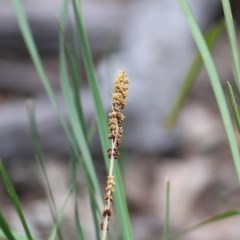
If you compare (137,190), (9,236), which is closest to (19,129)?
(137,190)

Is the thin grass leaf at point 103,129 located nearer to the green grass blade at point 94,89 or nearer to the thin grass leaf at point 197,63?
the green grass blade at point 94,89

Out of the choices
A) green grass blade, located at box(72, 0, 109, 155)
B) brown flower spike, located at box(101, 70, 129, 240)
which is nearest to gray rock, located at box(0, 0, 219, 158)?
green grass blade, located at box(72, 0, 109, 155)

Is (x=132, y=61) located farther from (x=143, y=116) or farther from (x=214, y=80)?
(x=214, y=80)

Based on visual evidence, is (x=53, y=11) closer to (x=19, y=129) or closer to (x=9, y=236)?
(x=19, y=129)

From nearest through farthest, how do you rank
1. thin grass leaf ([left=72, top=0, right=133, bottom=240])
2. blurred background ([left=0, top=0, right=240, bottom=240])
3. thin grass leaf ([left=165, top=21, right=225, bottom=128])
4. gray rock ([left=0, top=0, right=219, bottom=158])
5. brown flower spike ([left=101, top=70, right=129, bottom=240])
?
brown flower spike ([left=101, top=70, right=129, bottom=240])
thin grass leaf ([left=72, top=0, right=133, bottom=240])
thin grass leaf ([left=165, top=21, right=225, bottom=128])
blurred background ([left=0, top=0, right=240, bottom=240])
gray rock ([left=0, top=0, right=219, bottom=158])

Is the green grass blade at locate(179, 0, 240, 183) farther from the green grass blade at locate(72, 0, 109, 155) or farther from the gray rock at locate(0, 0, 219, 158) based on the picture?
the gray rock at locate(0, 0, 219, 158)

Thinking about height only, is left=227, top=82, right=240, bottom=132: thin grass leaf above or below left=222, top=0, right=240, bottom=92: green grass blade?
below

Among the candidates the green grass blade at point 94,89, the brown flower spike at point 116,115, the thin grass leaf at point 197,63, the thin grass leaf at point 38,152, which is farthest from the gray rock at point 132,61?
the brown flower spike at point 116,115

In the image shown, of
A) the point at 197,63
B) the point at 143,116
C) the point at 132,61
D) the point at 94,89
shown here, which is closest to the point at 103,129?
the point at 94,89
